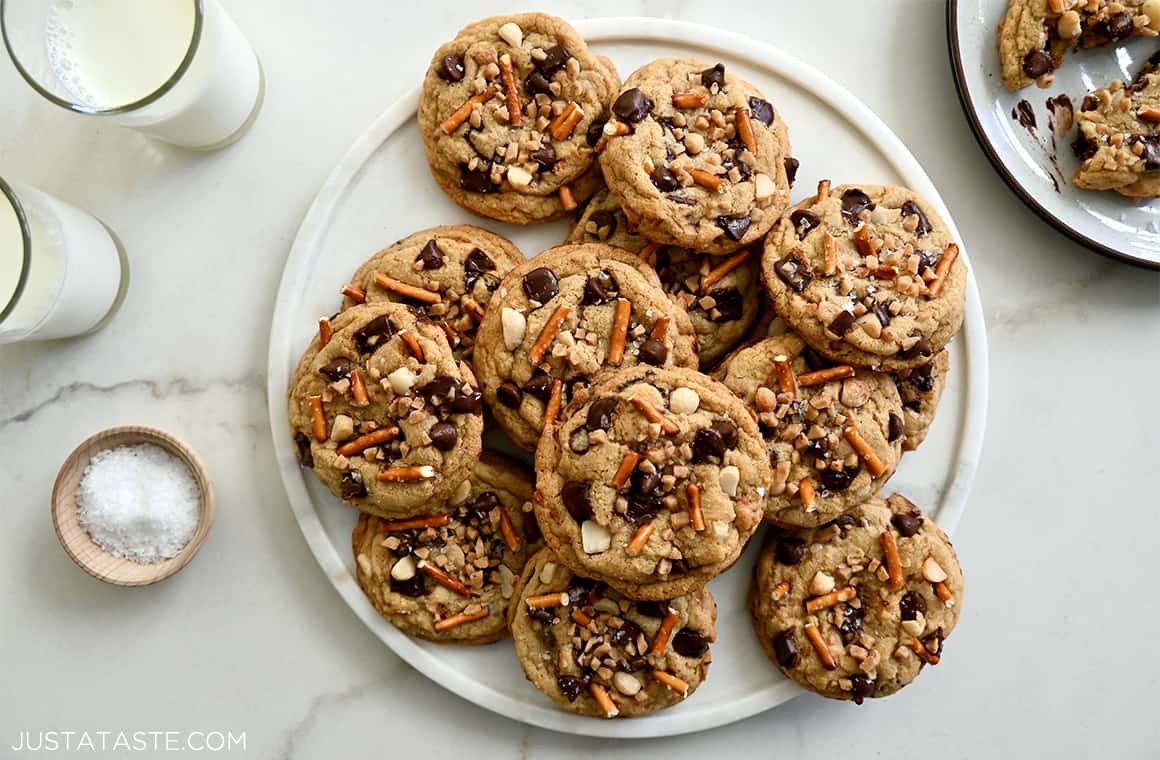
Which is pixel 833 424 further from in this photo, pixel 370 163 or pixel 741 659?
pixel 370 163

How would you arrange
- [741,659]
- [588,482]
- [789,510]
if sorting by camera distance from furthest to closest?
[741,659] < [789,510] < [588,482]

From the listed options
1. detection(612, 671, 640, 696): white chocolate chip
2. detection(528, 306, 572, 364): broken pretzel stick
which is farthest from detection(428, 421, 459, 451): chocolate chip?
detection(612, 671, 640, 696): white chocolate chip

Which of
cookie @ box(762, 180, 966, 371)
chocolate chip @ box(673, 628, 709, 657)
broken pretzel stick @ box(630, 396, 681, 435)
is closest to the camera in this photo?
broken pretzel stick @ box(630, 396, 681, 435)

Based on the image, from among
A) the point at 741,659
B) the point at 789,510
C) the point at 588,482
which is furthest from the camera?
the point at 741,659

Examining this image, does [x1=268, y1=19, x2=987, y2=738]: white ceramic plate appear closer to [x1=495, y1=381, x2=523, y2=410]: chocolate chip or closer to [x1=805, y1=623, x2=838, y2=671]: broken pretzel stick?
[x1=805, y1=623, x2=838, y2=671]: broken pretzel stick

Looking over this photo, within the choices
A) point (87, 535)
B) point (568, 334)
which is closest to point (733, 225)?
point (568, 334)

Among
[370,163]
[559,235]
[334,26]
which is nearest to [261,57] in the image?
[334,26]

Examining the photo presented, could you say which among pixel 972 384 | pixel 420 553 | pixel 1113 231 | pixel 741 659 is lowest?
pixel 741 659

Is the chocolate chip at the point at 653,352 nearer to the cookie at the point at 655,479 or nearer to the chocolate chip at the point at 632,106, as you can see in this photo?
the cookie at the point at 655,479
